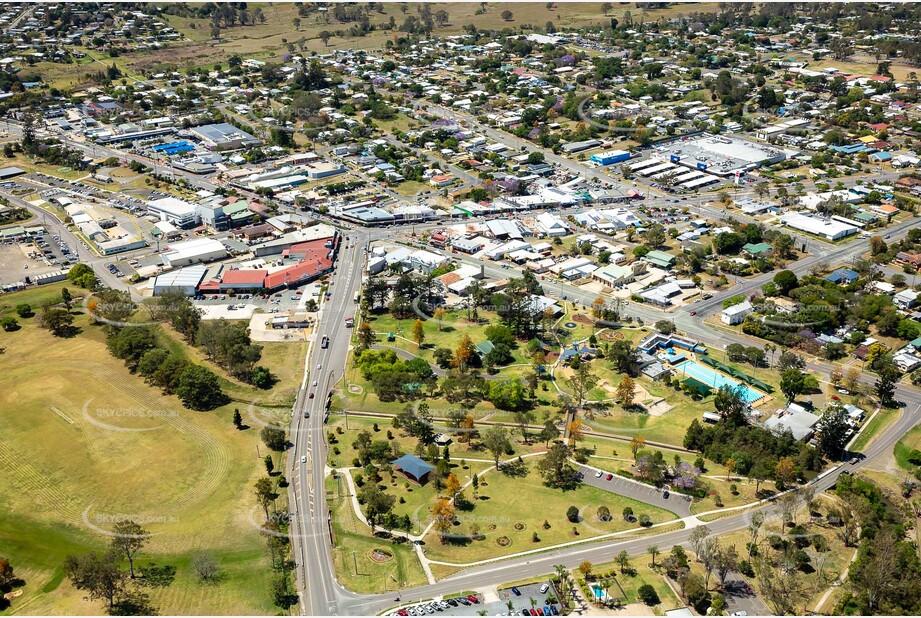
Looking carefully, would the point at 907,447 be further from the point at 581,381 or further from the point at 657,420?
the point at 581,381

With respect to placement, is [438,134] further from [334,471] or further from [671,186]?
[334,471]

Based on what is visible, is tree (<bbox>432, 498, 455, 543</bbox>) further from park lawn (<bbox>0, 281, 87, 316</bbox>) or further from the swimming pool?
park lawn (<bbox>0, 281, 87, 316</bbox>)

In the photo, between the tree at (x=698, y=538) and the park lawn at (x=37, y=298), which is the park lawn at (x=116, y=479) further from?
the tree at (x=698, y=538)

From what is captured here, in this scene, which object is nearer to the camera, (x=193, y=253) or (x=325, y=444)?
(x=325, y=444)

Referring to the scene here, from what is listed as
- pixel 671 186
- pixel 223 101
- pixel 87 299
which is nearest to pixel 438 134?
pixel 671 186

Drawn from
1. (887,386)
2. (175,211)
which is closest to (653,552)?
(887,386)

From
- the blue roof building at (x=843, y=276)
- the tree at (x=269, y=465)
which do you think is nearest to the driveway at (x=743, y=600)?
the tree at (x=269, y=465)

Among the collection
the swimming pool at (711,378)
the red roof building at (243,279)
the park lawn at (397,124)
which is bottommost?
the swimming pool at (711,378)
